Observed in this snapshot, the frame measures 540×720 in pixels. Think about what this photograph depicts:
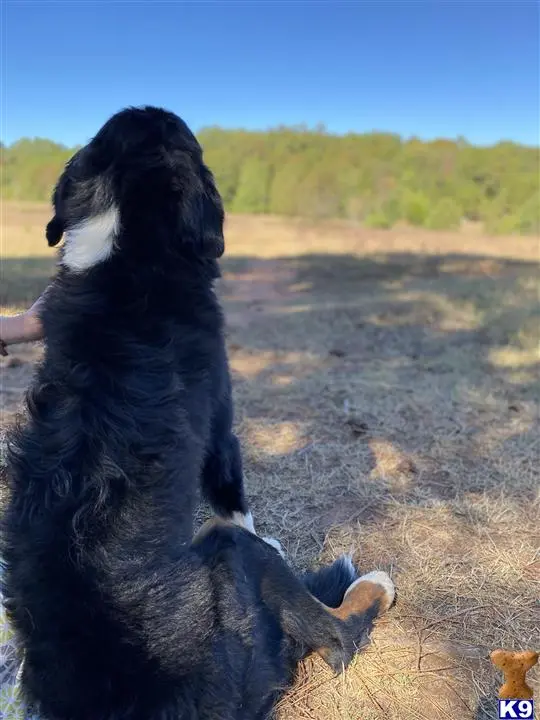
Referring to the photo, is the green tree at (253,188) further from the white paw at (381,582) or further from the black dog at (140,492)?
the white paw at (381,582)

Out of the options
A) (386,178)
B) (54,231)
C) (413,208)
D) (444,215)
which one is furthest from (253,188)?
(54,231)

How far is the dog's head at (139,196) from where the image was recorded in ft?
6.84

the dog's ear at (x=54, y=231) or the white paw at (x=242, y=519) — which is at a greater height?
the dog's ear at (x=54, y=231)

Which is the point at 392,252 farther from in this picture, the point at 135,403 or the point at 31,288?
the point at 135,403

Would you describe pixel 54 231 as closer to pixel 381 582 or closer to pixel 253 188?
pixel 381 582

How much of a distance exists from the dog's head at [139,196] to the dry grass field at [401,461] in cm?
95

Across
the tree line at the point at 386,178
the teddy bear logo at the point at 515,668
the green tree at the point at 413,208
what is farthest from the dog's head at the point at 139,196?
the green tree at the point at 413,208

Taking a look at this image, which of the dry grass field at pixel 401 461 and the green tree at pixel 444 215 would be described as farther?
the green tree at pixel 444 215

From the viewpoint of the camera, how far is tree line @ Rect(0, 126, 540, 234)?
14688 mm

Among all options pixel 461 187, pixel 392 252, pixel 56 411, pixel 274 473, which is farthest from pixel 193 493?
pixel 461 187

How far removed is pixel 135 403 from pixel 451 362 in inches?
205

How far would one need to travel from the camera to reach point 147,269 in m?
2.06

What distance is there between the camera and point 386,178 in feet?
51.4

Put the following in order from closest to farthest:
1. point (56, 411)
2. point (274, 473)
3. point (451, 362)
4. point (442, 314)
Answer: point (56, 411) < point (274, 473) < point (451, 362) < point (442, 314)
